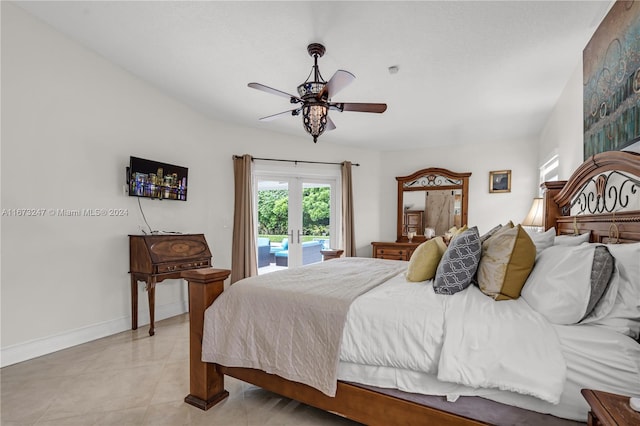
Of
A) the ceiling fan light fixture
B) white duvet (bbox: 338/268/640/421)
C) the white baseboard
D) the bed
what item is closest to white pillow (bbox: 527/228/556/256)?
the bed

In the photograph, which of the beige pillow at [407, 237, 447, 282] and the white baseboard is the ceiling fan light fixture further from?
the white baseboard

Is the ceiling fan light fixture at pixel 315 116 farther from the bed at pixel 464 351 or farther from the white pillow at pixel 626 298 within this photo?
the white pillow at pixel 626 298

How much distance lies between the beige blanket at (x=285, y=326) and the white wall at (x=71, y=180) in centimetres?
189

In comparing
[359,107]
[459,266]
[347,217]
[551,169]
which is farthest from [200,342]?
[551,169]

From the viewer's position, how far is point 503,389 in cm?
123

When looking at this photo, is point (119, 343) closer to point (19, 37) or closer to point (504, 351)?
point (19, 37)

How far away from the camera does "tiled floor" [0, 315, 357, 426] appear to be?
183cm

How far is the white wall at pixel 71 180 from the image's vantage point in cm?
252

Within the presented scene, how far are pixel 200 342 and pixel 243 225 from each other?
8.88ft

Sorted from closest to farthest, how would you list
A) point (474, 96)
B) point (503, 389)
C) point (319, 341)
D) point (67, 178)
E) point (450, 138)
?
point (503, 389)
point (319, 341)
point (67, 178)
point (474, 96)
point (450, 138)

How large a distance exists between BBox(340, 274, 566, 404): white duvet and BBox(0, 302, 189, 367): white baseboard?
109 inches

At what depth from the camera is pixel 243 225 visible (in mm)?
4535

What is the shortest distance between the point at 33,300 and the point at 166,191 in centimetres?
155

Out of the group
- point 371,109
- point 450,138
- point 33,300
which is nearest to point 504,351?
point 371,109
